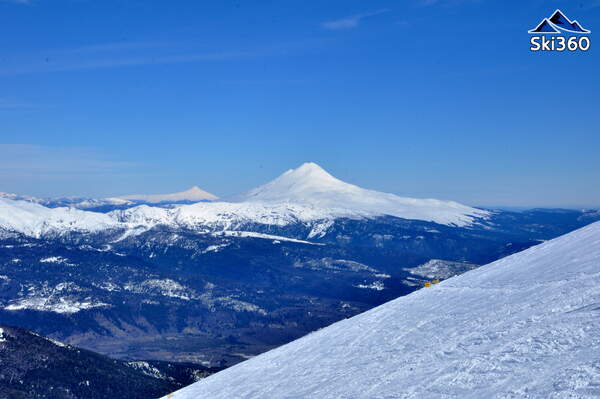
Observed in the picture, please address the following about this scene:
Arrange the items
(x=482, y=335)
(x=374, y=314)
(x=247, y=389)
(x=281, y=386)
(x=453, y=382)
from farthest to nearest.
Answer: (x=374, y=314)
(x=247, y=389)
(x=281, y=386)
(x=482, y=335)
(x=453, y=382)

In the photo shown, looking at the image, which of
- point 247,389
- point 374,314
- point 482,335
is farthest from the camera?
point 374,314

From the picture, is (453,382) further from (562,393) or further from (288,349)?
(288,349)

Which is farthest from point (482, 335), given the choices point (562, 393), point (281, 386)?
point (281, 386)

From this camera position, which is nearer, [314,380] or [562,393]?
[562,393]

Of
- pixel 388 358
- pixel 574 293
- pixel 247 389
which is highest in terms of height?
pixel 574 293

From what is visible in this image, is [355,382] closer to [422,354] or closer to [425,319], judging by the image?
[422,354]

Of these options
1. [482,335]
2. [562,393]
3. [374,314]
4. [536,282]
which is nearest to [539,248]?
[536,282]

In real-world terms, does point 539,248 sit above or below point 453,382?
above
